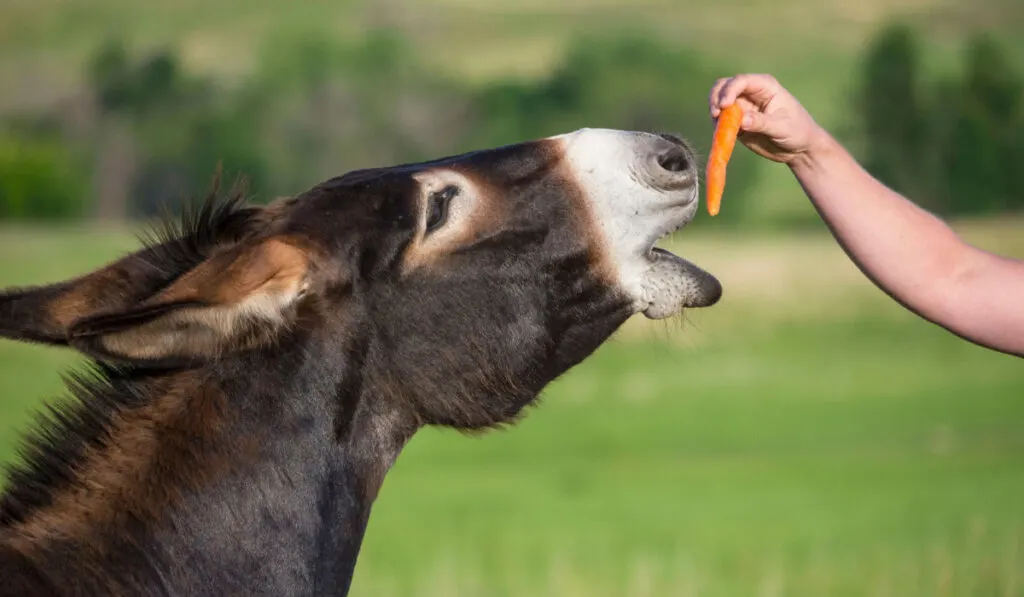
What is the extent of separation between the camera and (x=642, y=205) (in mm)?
4289

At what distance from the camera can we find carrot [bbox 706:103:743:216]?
4641 mm

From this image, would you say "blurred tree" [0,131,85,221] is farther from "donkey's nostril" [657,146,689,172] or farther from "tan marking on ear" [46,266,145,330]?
"donkey's nostril" [657,146,689,172]

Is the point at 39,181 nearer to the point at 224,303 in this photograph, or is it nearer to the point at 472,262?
the point at 472,262

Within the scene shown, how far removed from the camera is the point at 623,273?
4328 mm

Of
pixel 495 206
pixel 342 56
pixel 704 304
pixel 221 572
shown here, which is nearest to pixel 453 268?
pixel 495 206

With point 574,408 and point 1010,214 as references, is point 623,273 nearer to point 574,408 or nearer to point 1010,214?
point 574,408

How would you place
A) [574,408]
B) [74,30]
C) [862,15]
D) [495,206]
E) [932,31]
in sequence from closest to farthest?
[495,206], [574,408], [932,31], [862,15], [74,30]

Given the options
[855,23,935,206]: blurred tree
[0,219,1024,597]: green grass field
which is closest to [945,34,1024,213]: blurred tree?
[855,23,935,206]: blurred tree

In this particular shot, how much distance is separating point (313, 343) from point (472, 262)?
557mm

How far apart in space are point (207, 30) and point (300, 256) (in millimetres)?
55238

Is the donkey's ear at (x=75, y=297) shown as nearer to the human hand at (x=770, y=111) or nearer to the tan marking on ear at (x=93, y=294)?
the tan marking on ear at (x=93, y=294)

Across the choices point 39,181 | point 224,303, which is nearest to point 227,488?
point 224,303

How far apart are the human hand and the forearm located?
82 mm

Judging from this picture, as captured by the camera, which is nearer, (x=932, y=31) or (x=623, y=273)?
(x=623, y=273)
